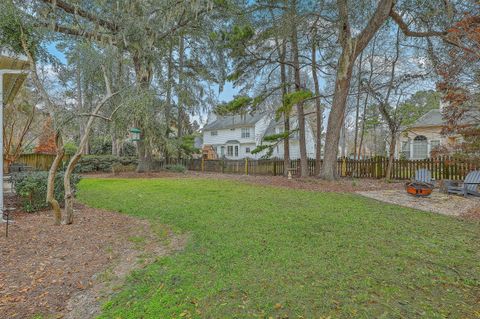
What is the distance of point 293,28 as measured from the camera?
1014 cm

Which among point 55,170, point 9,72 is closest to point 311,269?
point 55,170

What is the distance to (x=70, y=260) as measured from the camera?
3.39 metres

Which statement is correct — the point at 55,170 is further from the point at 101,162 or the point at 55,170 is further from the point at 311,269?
the point at 101,162

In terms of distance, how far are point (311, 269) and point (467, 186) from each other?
7858 millimetres

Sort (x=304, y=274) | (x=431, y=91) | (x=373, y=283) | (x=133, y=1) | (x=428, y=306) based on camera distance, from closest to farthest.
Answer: (x=428, y=306)
(x=373, y=283)
(x=304, y=274)
(x=133, y=1)
(x=431, y=91)

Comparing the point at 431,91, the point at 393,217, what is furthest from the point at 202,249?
the point at 431,91

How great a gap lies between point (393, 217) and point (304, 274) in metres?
3.49

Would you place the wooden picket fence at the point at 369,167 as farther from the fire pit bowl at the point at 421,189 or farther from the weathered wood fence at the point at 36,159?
the weathered wood fence at the point at 36,159

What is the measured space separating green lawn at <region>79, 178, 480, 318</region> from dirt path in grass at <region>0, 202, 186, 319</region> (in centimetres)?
31

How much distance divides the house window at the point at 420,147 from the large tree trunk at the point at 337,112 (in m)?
12.2

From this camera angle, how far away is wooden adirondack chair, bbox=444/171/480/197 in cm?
784

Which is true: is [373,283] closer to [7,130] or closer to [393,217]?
[393,217]

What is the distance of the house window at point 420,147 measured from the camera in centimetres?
1931

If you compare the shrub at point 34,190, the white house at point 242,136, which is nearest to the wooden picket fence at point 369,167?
the white house at point 242,136
